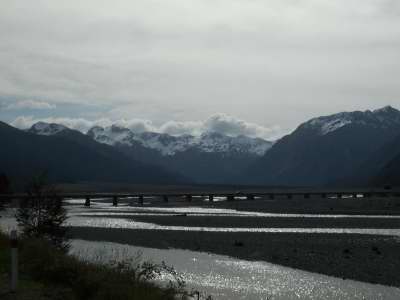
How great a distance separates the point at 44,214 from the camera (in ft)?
94.3

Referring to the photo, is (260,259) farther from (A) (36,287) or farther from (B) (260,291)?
(A) (36,287)

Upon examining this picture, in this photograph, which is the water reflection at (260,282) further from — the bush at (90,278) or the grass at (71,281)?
the grass at (71,281)

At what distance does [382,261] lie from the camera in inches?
1339

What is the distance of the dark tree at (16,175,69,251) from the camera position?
91.1 feet

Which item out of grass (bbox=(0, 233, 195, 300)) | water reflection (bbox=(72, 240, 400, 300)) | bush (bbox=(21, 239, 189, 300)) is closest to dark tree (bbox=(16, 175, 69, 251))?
water reflection (bbox=(72, 240, 400, 300))

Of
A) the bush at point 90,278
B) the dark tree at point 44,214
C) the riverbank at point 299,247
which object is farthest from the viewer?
the riverbank at point 299,247

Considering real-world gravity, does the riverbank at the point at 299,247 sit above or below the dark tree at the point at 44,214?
below

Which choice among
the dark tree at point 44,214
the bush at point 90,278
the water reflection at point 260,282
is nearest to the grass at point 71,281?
the bush at point 90,278

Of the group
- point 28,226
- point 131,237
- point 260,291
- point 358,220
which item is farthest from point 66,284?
point 358,220

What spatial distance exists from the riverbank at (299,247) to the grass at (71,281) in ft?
51.0

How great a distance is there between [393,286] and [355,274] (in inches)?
125

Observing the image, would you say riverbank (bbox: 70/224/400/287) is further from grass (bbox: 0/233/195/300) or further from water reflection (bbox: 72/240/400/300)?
grass (bbox: 0/233/195/300)

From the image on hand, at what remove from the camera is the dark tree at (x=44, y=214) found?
91.1 ft

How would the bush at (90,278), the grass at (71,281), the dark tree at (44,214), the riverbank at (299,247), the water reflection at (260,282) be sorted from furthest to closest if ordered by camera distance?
the riverbank at (299,247) → the dark tree at (44,214) → the water reflection at (260,282) → the bush at (90,278) → the grass at (71,281)
